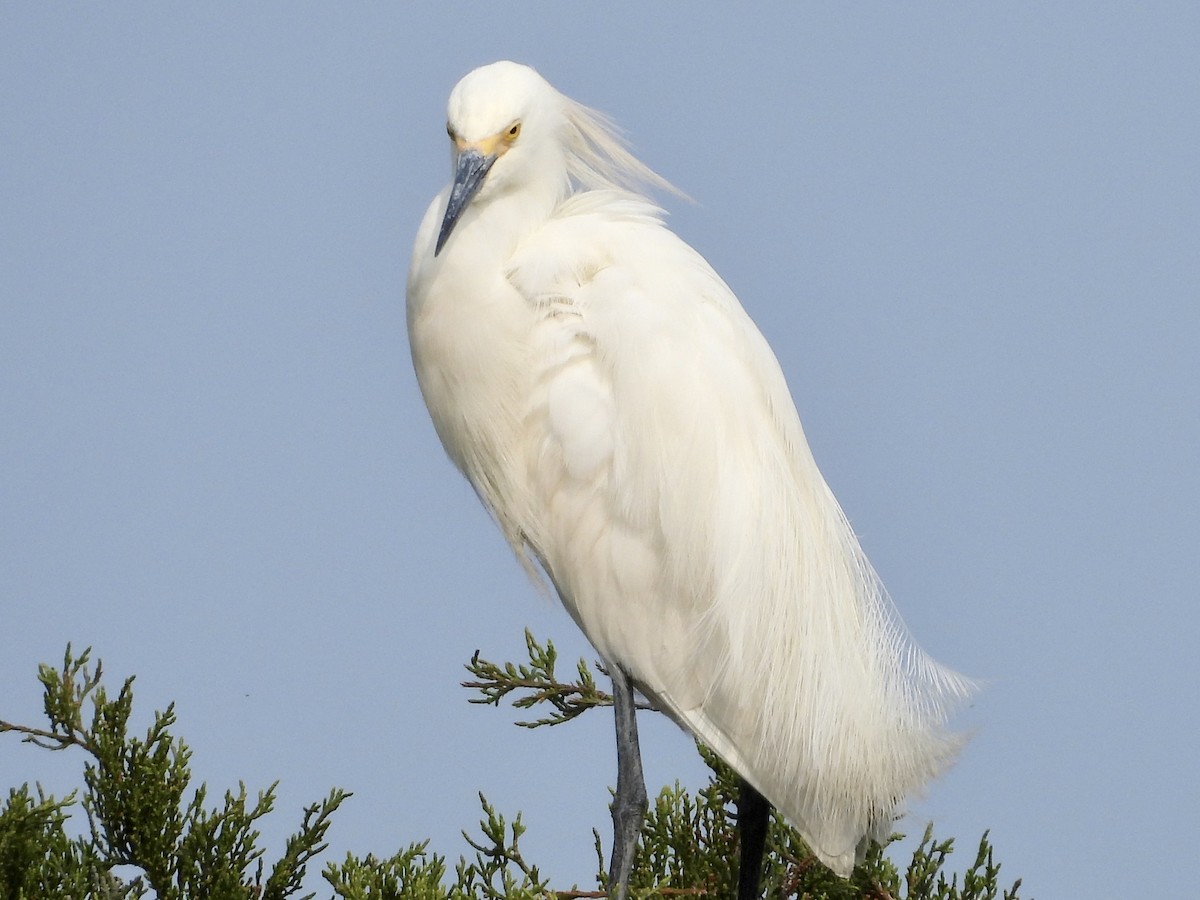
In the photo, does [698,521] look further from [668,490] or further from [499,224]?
[499,224]

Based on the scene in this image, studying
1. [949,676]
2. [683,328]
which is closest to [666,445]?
[683,328]

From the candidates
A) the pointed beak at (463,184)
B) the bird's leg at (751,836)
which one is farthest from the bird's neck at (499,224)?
the bird's leg at (751,836)

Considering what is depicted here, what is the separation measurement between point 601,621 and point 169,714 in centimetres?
134

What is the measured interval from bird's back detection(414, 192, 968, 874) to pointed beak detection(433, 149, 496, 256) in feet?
1.12

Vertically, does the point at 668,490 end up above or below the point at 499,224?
below

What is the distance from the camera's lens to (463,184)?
12.1 feet

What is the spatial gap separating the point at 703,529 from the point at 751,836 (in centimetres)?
90

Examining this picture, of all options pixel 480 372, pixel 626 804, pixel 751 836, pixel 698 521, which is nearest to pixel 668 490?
pixel 698 521

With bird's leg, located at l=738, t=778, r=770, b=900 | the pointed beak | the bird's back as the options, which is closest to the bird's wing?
the bird's back

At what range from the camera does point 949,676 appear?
420 centimetres

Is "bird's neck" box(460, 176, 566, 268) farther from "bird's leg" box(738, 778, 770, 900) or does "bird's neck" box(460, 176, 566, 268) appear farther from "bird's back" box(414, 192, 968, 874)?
"bird's leg" box(738, 778, 770, 900)

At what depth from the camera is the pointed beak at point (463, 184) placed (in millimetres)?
3645

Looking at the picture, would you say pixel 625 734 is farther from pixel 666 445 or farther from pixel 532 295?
pixel 532 295

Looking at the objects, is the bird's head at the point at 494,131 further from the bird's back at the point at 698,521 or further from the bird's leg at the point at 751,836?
the bird's leg at the point at 751,836
